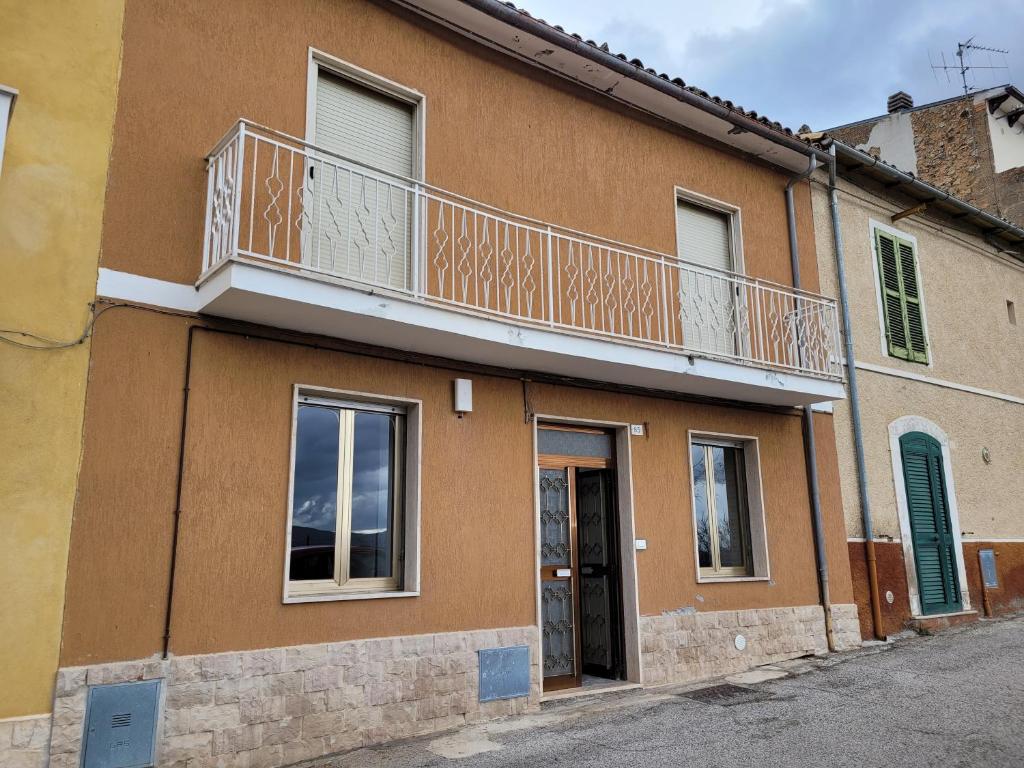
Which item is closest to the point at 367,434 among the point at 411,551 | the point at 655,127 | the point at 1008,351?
the point at 411,551

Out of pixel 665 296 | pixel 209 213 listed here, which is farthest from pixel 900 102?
pixel 209 213

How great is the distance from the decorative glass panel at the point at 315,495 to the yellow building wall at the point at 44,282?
64.7 inches

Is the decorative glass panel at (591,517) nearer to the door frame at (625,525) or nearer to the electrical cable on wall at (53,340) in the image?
the door frame at (625,525)

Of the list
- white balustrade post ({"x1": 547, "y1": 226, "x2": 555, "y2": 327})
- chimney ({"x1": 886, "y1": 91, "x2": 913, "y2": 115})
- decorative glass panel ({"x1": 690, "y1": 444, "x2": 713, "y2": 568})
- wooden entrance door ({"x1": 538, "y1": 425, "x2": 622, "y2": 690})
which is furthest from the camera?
chimney ({"x1": 886, "y1": 91, "x2": 913, "y2": 115})

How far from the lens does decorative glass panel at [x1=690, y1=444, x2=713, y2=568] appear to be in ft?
29.0

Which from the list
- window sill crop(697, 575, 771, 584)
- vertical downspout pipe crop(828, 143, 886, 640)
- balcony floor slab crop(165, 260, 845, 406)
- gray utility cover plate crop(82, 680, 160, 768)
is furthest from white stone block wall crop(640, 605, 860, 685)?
gray utility cover plate crop(82, 680, 160, 768)

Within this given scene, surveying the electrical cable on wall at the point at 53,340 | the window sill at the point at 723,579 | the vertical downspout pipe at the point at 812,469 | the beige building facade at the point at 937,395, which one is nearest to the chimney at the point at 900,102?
the beige building facade at the point at 937,395

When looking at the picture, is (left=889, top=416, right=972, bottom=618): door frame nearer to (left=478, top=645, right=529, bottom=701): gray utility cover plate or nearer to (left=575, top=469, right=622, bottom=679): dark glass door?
(left=575, top=469, right=622, bottom=679): dark glass door

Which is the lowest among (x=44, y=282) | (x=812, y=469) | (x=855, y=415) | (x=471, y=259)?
(x=812, y=469)

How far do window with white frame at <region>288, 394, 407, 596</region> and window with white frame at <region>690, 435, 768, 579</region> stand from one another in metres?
3.65

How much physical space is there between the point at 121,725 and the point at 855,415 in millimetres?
9076

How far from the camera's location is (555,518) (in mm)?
7914

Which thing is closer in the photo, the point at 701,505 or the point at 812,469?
the point at 701,505

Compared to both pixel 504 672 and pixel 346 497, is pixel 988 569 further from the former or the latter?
pixel 346 497
